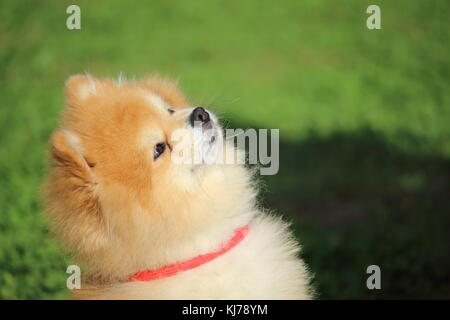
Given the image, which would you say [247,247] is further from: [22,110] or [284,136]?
[22,110]

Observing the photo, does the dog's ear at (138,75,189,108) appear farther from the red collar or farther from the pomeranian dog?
the red collar

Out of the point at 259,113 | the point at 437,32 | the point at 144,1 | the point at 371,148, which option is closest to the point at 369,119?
the point at 371,148

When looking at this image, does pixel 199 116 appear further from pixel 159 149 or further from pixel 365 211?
pixel 365 211

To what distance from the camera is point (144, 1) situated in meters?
13.0

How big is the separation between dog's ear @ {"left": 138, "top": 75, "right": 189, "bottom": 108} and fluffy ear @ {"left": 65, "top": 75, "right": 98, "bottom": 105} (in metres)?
0.33

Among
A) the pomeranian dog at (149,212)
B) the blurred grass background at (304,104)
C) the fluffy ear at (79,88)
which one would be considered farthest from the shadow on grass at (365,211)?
the fluffy ear at (79,88)

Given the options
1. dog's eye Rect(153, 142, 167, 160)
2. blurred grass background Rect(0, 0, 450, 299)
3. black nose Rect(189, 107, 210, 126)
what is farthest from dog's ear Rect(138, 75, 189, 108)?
dog's eye Rect(153, 142, 167, 160)

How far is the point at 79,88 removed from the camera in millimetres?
3270

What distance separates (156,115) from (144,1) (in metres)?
10.7

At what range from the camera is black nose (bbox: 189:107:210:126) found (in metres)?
3.06

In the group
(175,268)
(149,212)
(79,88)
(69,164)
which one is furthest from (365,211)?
(69,164)

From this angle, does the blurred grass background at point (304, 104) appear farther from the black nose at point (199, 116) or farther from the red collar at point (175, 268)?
the red collar at point (175, 268)

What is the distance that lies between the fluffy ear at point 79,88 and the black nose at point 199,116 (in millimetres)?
640

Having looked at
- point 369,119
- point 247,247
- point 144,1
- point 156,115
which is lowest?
point 247,247
